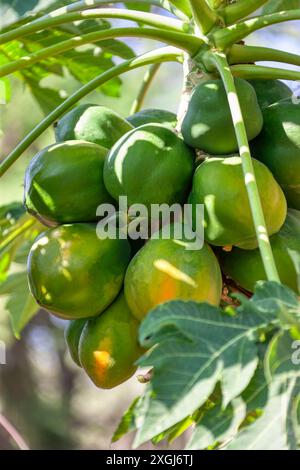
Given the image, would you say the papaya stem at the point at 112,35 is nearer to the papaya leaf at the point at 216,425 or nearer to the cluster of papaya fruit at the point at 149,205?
the cluster of papaya fruit at the point at 149,205

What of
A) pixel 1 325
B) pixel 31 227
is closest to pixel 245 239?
pixel 31 227

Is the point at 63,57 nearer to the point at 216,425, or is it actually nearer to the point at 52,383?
the point at 216,425

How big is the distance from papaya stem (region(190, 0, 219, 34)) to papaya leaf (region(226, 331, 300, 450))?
0.65m

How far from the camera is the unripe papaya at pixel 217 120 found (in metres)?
1.25

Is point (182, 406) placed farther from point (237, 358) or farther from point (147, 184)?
point (147, 184)

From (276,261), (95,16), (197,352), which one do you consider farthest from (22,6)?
(197,352)

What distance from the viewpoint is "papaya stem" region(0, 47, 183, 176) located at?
1362 millimetres

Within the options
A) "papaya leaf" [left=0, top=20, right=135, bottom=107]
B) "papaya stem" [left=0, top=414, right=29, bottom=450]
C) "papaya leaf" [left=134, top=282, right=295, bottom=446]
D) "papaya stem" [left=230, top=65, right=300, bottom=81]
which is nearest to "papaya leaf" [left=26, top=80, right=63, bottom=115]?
"papaya leaf" [left=0, top=20, right=135, bottom=107]

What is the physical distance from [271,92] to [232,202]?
0.33 m

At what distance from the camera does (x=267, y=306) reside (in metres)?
0.89

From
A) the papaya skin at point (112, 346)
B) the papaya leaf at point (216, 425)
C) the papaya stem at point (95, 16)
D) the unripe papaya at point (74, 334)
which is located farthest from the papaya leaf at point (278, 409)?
the papaya stem at point (95, 16)

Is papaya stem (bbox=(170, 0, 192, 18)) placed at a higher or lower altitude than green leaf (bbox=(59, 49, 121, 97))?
higher

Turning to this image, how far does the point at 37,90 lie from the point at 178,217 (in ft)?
2.47
